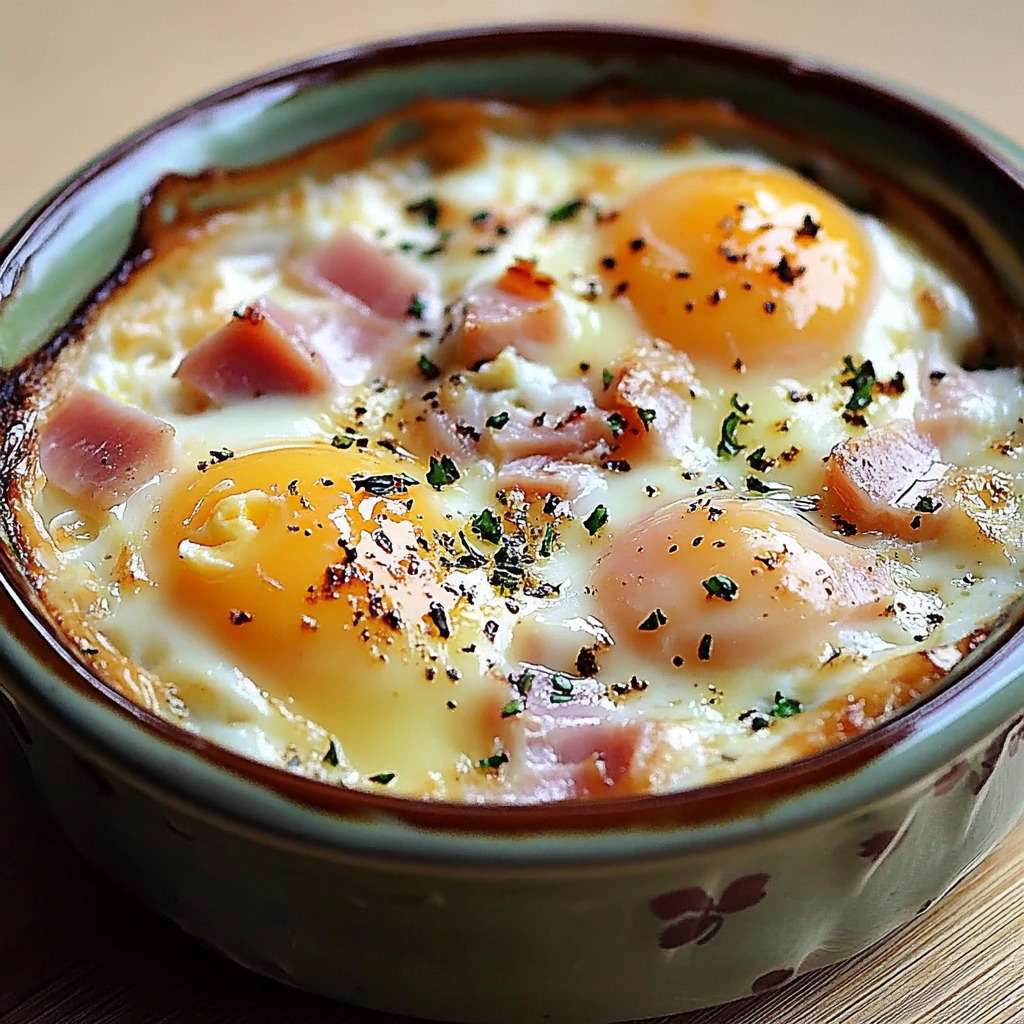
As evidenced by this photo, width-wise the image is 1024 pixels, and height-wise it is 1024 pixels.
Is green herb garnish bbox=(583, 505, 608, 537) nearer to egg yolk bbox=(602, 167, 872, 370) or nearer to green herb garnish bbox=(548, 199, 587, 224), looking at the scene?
egg yolk bbox=(602, 167, 872, 370)

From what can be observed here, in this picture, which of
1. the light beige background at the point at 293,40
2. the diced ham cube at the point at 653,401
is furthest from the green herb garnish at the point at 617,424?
the light beige background at the point at 293,40

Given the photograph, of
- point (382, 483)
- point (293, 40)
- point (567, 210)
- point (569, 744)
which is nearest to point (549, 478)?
point (382, 483)

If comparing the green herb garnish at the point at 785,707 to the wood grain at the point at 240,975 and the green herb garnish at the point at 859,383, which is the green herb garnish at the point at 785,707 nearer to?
the wood grain at the point at 240,975

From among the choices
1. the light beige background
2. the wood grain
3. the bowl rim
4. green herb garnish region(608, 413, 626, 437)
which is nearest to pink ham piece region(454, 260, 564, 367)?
green herb garnish region(608, 413, 626, 437)

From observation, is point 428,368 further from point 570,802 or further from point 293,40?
point 293,40

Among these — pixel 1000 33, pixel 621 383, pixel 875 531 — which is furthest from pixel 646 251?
pixel 1000 33
